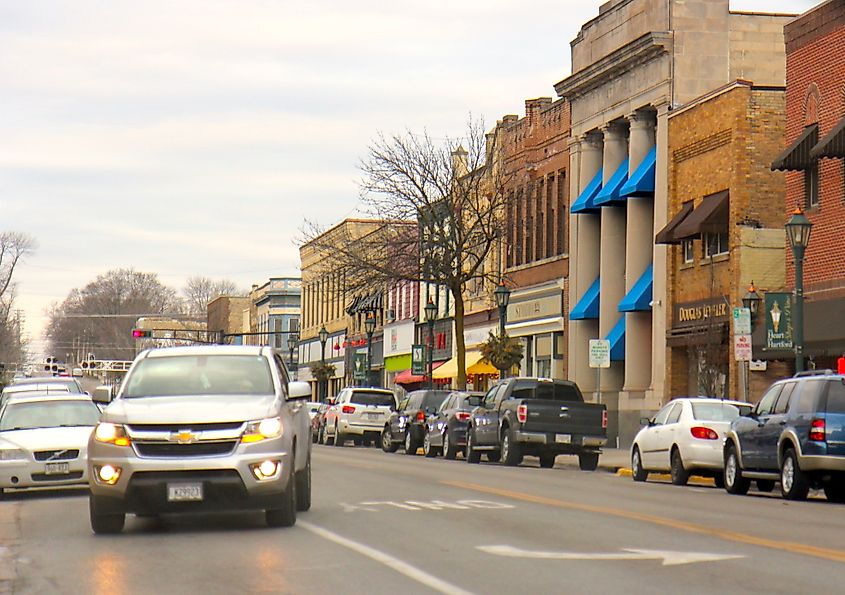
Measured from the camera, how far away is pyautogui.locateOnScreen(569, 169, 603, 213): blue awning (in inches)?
1971

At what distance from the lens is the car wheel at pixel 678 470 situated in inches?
1069

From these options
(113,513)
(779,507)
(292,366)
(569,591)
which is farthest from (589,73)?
(292,366)

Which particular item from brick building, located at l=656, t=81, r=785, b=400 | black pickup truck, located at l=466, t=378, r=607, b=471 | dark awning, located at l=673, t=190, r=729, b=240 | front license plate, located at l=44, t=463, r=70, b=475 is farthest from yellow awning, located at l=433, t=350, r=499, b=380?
front license plate, located at l=44, t=463, r=70, b=475

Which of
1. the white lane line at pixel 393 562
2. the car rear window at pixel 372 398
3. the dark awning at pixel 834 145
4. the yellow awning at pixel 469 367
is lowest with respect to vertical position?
the white lane line at pixel 393 562

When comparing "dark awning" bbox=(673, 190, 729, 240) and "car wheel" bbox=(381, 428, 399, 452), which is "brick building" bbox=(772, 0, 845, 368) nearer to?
"dark awning" bbox=(673, 190, 729, 240)

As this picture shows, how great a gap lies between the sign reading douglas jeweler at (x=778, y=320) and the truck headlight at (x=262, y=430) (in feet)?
68.3

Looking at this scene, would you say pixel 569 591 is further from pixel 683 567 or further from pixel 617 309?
pixel 617 309

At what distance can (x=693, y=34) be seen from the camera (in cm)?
4425

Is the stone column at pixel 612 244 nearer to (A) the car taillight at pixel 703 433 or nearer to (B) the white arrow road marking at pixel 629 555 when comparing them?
(A) the car taillight at pixel 703 433

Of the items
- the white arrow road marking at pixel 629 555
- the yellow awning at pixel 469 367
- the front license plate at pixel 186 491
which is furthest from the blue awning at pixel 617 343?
the white arrow road marking at pixel 629 555

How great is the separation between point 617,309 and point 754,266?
922 centimetres

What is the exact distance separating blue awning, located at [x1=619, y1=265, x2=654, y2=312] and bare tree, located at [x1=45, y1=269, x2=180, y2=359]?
136 metres

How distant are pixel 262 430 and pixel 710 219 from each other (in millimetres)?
26892

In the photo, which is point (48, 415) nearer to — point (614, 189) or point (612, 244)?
point (614, 189)
